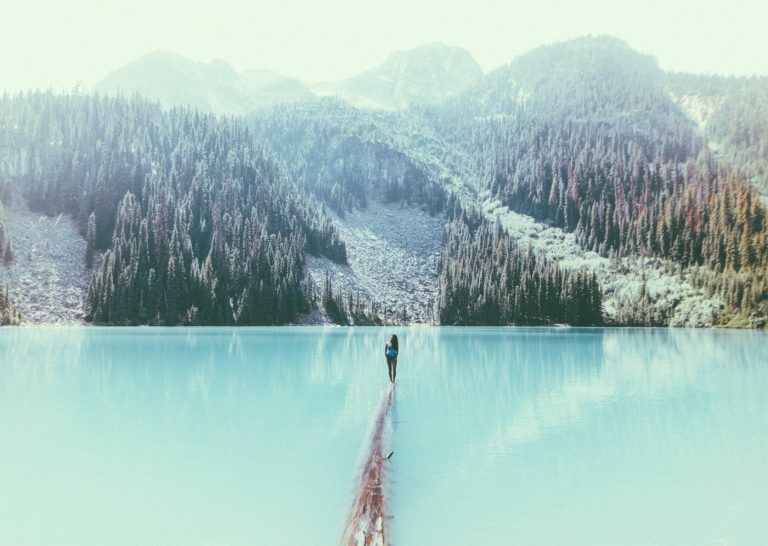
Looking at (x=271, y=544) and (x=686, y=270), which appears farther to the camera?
(x=686, y=270)

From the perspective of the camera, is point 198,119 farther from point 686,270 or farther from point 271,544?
point 271,544

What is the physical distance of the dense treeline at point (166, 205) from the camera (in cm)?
12500

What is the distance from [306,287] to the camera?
14025 centimetres

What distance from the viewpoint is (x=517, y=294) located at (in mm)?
142000

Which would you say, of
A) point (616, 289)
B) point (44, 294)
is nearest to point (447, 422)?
point (44, 294)

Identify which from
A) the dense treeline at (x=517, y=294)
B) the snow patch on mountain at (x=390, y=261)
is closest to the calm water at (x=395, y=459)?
the snow patch on mountain at (x=390, y=261)

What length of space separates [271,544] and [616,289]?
496 feet

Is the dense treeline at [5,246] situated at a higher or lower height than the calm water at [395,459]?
higher

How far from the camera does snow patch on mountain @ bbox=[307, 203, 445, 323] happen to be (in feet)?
488

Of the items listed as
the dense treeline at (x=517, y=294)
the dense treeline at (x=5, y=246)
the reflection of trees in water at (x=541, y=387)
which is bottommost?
the reflection of trees in water at (x=541, y=387)

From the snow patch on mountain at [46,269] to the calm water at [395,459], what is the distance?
291 ft

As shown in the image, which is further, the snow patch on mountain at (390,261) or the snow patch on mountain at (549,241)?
the snow patch on mountain at (549,241)

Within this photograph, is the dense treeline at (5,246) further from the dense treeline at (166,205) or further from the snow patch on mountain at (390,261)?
the snow patch on mountain at (390,261)

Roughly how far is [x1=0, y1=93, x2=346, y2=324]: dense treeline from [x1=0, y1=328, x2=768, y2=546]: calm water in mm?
94279
